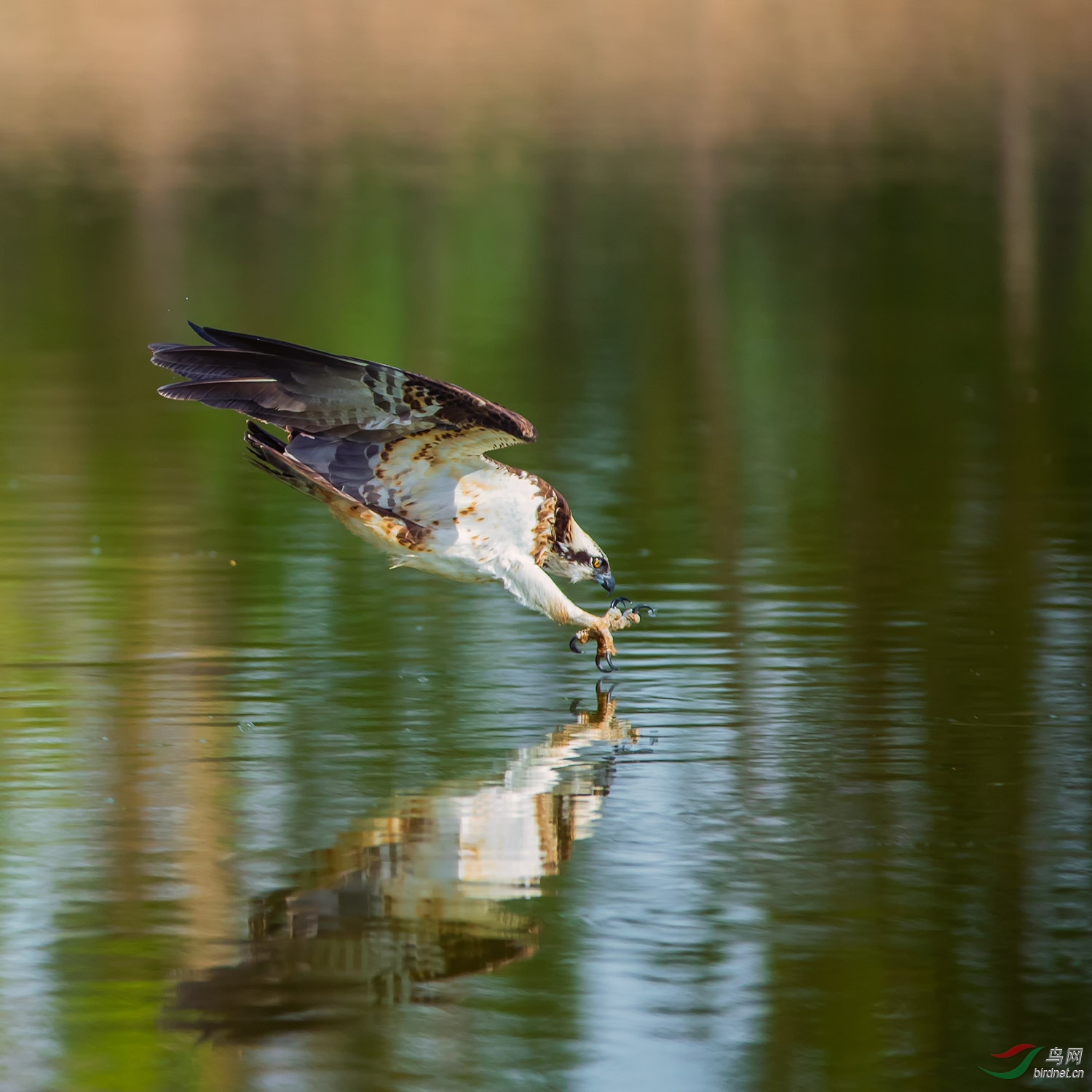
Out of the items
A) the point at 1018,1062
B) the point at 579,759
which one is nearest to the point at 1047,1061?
the point at 1018,1062

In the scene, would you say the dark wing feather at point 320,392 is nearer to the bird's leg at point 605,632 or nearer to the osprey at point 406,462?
the osprey at point 406,462

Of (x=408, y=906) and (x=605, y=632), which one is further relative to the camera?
(x=605, y=632)

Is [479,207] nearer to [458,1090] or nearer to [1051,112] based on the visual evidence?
[1051,112]

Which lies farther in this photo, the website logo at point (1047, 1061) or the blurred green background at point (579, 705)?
the blurred green background at point (579, 705)

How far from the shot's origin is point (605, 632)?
11.0 metres

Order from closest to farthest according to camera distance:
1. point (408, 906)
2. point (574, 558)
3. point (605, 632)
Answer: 1. point (408, 906)
2. point (605, 632)
3. point (574, 558)

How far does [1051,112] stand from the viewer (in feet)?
168

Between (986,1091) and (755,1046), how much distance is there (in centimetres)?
66

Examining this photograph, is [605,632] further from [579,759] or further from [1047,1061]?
[1047,1061]

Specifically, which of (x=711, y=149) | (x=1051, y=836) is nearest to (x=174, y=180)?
(x=711, y=149)

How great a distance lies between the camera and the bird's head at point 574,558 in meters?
11.2

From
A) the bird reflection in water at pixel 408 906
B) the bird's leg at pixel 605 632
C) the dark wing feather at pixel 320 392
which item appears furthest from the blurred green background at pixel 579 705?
the dark wing feather at pixel 320 392

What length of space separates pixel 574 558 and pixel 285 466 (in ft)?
5.27

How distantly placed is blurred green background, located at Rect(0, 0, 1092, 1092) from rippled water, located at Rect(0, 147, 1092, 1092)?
3 centimetres
